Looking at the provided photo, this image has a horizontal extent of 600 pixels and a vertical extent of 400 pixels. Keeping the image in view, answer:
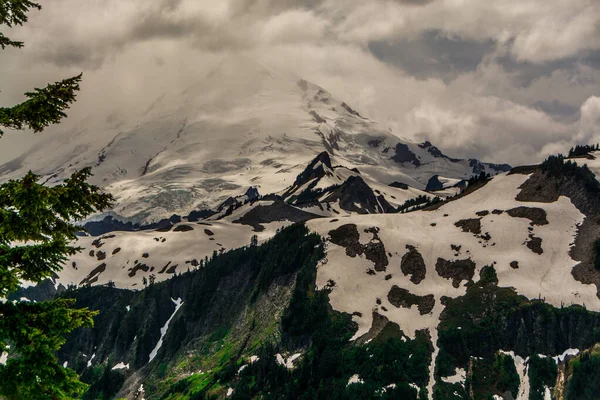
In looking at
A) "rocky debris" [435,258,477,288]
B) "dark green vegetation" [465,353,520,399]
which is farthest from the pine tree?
"rocky debris" [435,258,477,288]

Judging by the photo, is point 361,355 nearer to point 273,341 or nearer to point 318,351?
point 318,351

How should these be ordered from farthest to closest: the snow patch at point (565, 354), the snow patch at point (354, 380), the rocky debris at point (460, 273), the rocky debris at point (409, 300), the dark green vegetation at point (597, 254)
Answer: the rocky debris at point (460, 273) → the rocky debris at point (409, 300) → the dark green vegetation at point (597, 254) → the snow patch at point (354, 380) → the snow patch at point (565, 354)

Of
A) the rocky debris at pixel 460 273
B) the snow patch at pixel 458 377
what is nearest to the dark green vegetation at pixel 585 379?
the snow patch at pixel 458 377

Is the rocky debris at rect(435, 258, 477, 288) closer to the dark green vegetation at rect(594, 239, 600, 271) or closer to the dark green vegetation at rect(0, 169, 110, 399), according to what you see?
the dark green vegetation at rect(594, 239, 600, 271)

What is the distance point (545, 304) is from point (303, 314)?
77.8 meters

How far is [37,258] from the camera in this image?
61.3 feet

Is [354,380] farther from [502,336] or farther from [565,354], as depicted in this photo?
[565,354]

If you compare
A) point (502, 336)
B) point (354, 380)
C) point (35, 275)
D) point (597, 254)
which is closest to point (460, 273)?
point (502, 336)

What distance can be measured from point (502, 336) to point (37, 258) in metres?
168

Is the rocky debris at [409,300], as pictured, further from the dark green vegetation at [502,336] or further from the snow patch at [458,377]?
the snow patch at [458,377]

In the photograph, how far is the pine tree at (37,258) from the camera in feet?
59.2

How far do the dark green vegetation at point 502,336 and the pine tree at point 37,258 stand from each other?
5709 inches

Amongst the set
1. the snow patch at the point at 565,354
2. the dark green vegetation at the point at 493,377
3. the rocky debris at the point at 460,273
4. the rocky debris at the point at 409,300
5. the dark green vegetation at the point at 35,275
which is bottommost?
the dark green vegetation at the point at 493,377

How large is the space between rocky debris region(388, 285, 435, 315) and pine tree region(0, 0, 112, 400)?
172821mm
